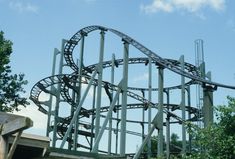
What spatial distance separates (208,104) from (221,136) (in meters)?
7.83

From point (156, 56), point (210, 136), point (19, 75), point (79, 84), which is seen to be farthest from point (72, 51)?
point (210, 136)

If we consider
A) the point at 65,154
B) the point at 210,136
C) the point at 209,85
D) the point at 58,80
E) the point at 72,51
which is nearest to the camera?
the point at 65,154

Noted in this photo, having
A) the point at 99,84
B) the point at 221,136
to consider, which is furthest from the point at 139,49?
the point at 221,136

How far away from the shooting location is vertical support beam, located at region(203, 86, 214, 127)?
69.5 feet

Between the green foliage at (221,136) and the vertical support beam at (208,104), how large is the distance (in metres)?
6.20

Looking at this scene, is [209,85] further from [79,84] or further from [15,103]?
[15,103]

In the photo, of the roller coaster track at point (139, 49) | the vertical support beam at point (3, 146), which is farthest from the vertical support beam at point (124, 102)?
the vertical support beam at point (3, 146)

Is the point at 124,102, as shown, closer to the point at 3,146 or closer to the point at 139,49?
the point at 139,49

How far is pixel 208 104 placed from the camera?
21781 millimetres

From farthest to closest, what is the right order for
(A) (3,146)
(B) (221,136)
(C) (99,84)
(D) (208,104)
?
(C) (99,84)
(D) (208,104)
(B) (221,136)
(A) (3,146)

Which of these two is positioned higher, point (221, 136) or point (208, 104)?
point (208, 104)

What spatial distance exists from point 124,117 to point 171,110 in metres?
12.0

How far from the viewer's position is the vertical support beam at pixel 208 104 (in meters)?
21.2

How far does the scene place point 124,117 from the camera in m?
22.4
